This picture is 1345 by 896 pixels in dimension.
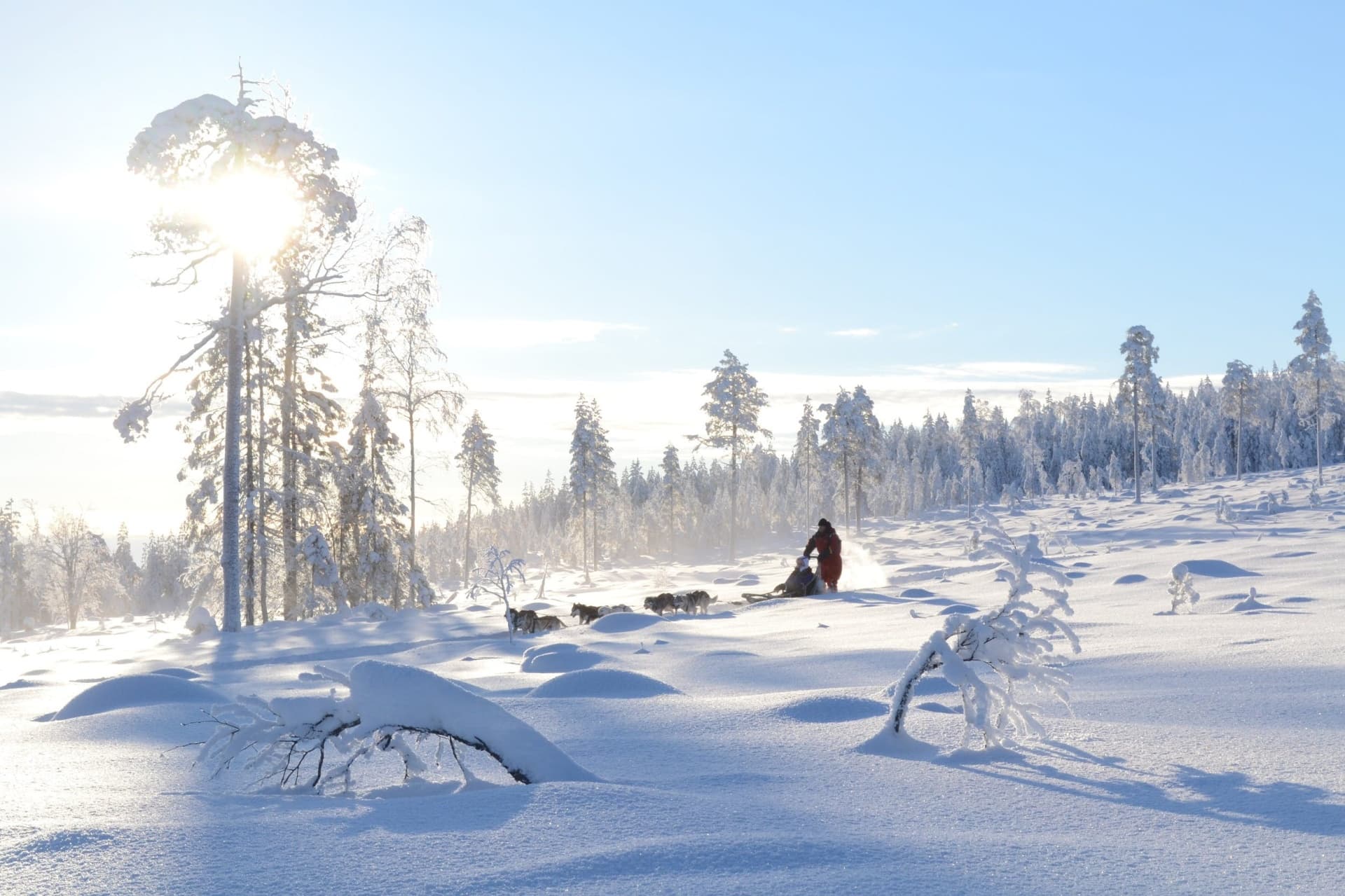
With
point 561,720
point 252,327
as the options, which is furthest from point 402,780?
point 252,327

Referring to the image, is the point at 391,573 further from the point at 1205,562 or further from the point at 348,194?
the point at 1205,562

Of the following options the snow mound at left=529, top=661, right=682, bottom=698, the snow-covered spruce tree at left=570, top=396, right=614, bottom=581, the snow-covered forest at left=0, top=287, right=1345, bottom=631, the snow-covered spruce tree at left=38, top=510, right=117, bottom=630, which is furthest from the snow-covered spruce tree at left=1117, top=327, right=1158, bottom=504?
the snow-covered spruce tree at left=38, top=510, right=117, bottom=630

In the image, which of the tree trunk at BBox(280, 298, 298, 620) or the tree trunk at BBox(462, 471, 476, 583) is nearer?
the tree trunk at BBox(280, 298, 298, 620)

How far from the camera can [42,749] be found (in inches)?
178

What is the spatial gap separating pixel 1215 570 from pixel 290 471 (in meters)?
20.5

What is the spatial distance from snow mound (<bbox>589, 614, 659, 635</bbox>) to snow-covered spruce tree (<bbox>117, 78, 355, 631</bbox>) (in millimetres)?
6085

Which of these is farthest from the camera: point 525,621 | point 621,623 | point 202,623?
point 202,623

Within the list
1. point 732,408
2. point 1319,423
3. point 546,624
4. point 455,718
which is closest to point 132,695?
point 455,718

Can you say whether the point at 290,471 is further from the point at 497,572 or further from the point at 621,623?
the point at 621,623

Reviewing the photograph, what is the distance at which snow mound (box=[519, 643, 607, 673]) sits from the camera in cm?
794

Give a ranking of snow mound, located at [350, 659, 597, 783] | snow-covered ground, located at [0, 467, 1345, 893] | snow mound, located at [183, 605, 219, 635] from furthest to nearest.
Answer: snow mound, located at [183, 605, 219, 635] < snow mound, located at [350, 659, 597, 783] < snow-covered ground, located at [0, 467, 1345, 893]

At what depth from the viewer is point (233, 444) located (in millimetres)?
14297

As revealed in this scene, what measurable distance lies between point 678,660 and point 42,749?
4.88 metres

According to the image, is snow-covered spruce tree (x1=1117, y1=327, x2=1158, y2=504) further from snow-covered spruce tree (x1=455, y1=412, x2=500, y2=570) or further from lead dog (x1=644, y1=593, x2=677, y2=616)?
lead dog (x1=644, y1=593, x2=677, y2=616)
